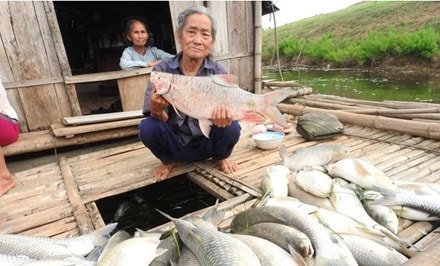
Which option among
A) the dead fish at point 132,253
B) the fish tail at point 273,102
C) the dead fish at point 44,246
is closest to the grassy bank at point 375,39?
→ the fish tail at point 273,102

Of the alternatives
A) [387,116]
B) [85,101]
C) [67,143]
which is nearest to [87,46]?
[85,101]

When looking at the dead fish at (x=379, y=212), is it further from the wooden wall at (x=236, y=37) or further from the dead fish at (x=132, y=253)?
the wooden wall at (x=236, y=37)

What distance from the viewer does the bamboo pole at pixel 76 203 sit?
2.61 metres

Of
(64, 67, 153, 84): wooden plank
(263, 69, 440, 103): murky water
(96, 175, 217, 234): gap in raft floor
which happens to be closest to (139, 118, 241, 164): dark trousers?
(96, 175, 217, 234): gap in raft floor

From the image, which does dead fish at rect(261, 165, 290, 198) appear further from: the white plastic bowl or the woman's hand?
the white plastic bowl

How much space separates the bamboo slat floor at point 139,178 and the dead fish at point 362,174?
1.16 ft

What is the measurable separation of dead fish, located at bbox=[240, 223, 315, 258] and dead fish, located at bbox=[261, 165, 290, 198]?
0.64 meters

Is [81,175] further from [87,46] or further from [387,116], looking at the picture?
[87,46]

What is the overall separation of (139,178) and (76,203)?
799 mm

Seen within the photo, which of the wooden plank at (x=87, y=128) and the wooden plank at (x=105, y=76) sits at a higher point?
the wooden plank at (x=105, y=76)

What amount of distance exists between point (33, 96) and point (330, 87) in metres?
13.9

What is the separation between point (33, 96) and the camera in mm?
4828

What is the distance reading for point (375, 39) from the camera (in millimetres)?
19844

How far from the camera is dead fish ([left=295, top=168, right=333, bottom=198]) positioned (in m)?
2.52
